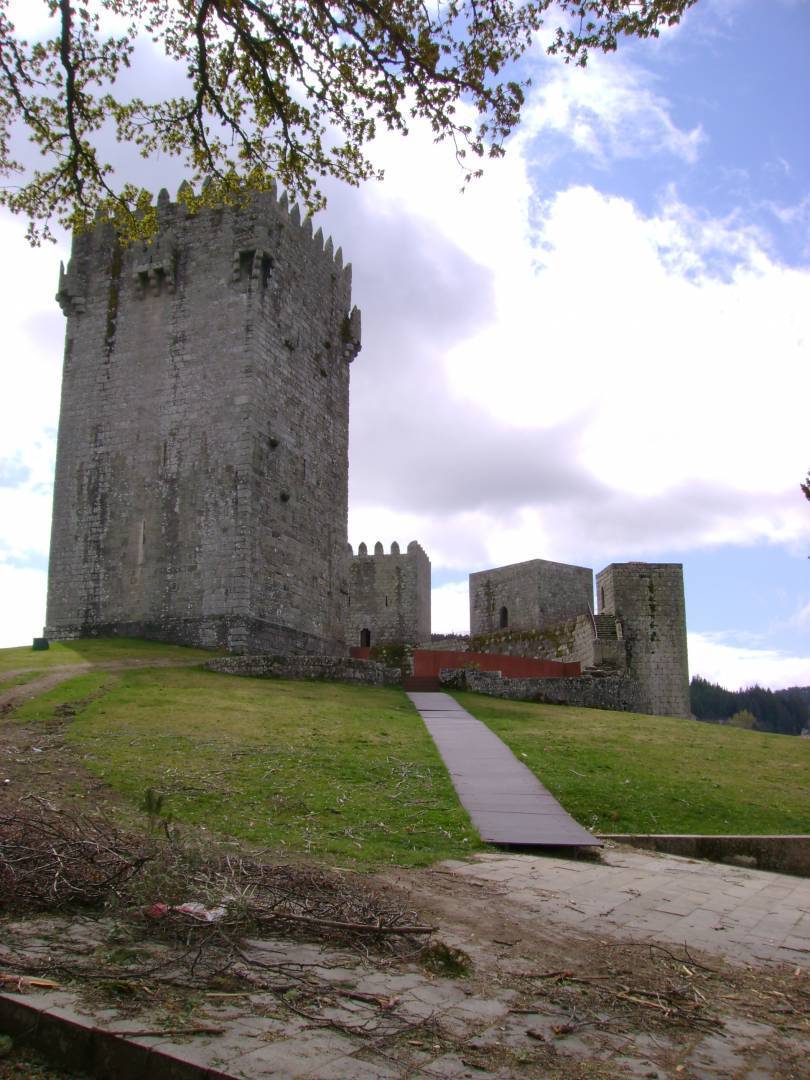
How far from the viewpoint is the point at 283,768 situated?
1057 centimetres

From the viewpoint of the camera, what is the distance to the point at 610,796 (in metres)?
10.6

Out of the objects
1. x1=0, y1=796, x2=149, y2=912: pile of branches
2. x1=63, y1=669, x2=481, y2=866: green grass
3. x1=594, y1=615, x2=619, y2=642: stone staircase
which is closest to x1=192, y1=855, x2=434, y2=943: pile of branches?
x1=0, y1=796, x2=149, y2=912: pile of branches

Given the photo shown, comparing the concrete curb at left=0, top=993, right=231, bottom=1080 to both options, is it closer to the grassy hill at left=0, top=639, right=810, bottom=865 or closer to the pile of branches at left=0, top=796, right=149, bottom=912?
the pile of branches at left=0, top=796, right=149, bottom=912

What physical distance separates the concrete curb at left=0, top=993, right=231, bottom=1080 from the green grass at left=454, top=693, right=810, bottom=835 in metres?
7.02

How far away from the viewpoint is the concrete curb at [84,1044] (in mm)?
3111

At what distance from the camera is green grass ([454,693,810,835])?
10.0 metres

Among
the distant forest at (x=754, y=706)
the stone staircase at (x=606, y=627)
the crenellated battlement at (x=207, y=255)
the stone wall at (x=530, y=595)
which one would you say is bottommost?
the distant forest at (x=754, y=706)

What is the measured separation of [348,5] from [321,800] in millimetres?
8649

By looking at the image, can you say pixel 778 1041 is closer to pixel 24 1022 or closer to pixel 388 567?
pixel 24 1022

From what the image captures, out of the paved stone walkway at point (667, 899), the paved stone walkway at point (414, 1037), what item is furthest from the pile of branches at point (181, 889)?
the paved stone walkway at point (667, 899)

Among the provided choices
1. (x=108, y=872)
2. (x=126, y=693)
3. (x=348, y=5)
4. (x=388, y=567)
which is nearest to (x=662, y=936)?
(x=108, y=872)

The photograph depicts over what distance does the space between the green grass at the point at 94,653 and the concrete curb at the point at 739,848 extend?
14500mm

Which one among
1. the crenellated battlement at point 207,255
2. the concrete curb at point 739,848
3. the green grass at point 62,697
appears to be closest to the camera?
the concrete curb at point 739,848

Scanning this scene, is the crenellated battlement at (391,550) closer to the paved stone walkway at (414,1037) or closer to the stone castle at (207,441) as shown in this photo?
the stone castle at (207,441)
